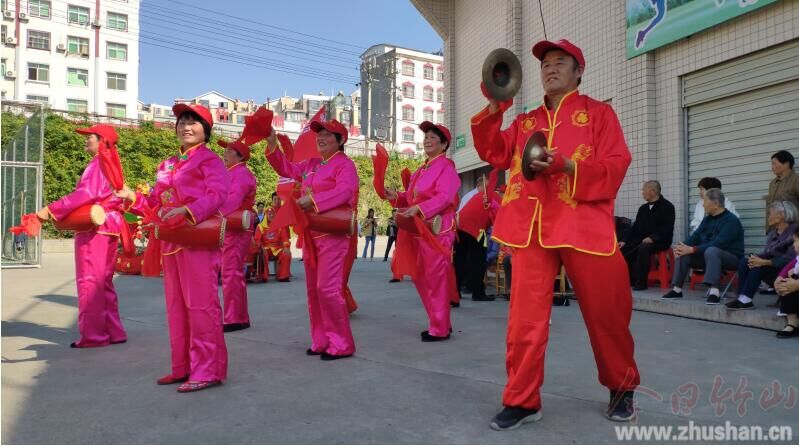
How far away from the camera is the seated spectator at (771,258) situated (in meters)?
5.65

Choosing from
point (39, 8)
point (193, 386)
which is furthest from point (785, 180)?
point (39, 8)

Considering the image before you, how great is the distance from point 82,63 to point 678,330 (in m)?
51.6

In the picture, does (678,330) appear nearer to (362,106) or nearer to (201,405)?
(201,405)

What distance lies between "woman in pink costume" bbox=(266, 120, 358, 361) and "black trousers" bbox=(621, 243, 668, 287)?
4289 millimetres

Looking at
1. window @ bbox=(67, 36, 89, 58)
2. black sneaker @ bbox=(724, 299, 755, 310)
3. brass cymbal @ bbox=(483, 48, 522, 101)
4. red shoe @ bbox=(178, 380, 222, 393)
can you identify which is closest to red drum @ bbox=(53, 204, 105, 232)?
red shoe @ bbox=(178, 380, 222, 393)

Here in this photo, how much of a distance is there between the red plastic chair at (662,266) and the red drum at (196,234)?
5803 millimetres

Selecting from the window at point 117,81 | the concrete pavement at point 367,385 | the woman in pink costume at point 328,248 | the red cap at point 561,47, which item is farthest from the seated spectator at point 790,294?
the window at point 117,81

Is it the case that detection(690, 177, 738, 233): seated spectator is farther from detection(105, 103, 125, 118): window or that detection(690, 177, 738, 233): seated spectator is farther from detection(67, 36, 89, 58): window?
detection(67, 36, 89, 58): window

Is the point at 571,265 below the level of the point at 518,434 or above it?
above

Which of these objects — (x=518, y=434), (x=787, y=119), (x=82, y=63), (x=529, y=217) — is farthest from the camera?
(x=82, y=63)

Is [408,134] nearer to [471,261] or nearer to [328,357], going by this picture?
[471,261]

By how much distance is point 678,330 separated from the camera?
221 inches

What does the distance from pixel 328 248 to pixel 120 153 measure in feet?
74.0

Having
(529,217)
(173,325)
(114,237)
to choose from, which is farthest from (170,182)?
(529,217)
